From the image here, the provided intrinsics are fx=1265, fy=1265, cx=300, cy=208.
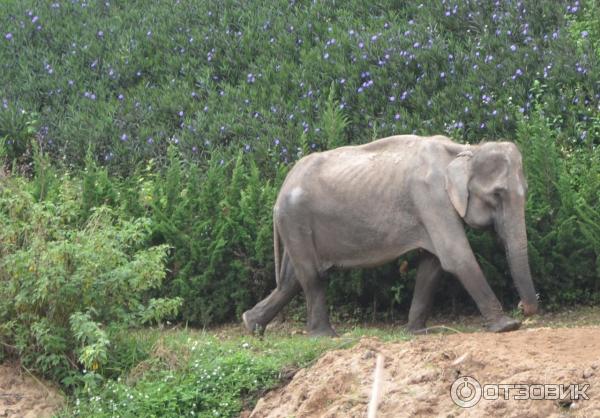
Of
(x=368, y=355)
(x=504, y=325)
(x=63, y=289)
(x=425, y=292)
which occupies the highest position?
(x=63, y=289)

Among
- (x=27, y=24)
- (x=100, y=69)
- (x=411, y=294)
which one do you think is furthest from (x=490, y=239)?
(x=27, y=24)

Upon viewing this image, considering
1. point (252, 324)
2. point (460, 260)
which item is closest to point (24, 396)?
point (252, 324)

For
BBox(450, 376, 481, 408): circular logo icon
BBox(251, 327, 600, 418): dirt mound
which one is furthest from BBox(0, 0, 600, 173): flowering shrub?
BBox(450, 376, 481, 408): circular logo icon

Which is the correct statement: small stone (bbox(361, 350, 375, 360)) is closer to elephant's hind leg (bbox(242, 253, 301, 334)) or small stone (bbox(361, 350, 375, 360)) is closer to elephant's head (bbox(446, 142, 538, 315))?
elephant's head (bbox(446, 142, 538, 315))

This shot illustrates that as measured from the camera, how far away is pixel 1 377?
31.1ft

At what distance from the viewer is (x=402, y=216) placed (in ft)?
32.2

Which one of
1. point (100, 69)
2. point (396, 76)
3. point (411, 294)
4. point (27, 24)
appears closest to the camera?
point (411, 294)

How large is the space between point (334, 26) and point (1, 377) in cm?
751

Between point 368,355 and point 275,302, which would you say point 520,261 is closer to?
point 368,355

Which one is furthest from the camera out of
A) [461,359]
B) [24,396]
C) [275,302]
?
[275,302]

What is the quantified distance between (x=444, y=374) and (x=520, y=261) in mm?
2053

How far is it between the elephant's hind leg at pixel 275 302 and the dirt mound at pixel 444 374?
2021 mm

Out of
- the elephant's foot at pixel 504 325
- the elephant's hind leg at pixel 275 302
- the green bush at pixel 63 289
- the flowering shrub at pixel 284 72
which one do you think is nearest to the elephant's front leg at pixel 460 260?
the elephant's foot at pixel 504 325

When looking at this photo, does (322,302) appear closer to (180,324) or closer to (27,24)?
(180,324)
